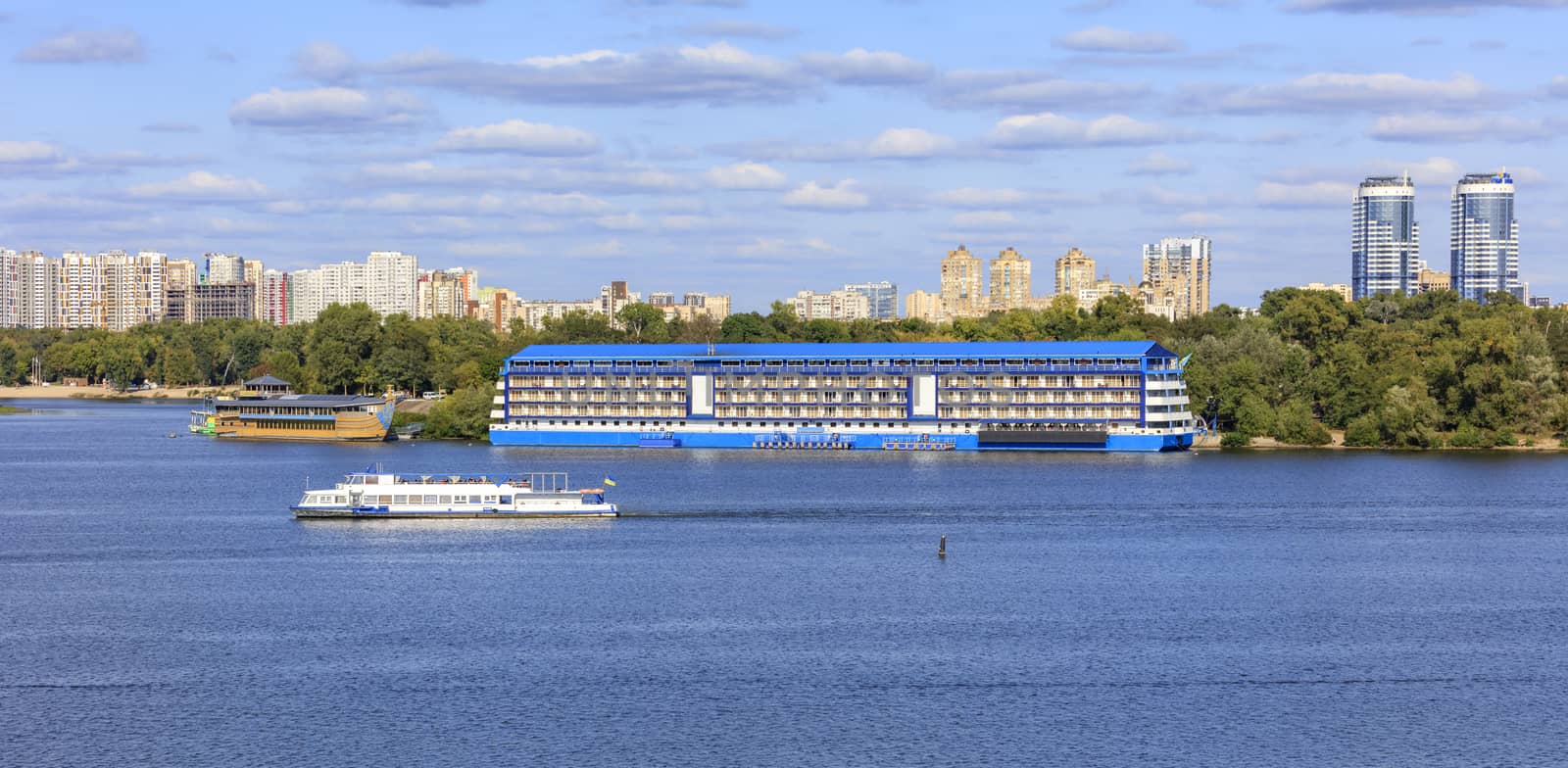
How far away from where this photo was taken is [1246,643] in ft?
159

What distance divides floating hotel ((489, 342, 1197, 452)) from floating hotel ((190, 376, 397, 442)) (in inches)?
445

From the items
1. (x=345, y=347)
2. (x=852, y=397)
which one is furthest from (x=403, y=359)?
(x=852, y=397)

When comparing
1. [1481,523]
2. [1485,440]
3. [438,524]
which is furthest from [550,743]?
[1485,440]

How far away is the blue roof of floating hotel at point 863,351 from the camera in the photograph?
12088 cm

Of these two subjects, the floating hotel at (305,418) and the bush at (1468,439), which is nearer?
the bush at (1468,439)

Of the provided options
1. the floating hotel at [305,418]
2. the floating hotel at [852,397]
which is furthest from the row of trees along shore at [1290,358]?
the floating hotel at [852,397]

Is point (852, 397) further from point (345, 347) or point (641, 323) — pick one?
point (641, 323)

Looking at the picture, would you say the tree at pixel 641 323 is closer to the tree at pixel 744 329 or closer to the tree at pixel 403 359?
the tree at pixel 744 329

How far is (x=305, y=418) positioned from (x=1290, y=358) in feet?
251

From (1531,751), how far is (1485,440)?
8858 cm

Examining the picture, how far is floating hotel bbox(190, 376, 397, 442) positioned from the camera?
5344 inches

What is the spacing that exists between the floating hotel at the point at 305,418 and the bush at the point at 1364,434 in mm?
73075

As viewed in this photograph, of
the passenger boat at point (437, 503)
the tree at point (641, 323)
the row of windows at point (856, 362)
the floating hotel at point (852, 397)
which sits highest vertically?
the tree at point (641, 323)

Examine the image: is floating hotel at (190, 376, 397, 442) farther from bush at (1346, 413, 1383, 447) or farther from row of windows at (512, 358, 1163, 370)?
bush at (1346, 413, 1383, 447)
